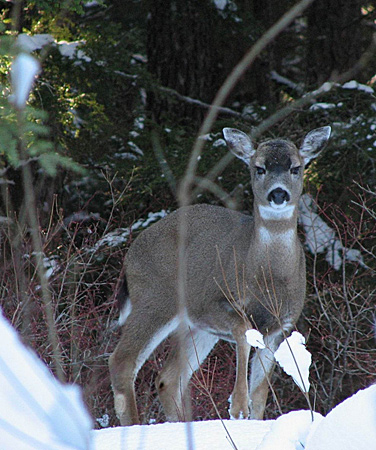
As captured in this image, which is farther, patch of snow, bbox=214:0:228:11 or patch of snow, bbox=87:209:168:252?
patch of snow, bbox=214:0:228:11

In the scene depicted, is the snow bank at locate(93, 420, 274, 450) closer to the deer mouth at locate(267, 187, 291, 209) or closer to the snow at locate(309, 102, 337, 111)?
the deer mouth at locate(267, 187, 291, 209)

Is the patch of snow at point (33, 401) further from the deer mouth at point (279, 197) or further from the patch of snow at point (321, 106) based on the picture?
the patch of snow at point (321, 106)

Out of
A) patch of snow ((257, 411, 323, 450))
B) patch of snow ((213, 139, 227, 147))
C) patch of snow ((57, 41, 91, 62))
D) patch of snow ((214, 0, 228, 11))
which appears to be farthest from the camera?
patch of snow ((214, 0, 228, 11))

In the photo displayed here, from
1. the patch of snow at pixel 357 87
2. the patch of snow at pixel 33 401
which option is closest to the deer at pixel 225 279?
the patch of snow at pixel 357 87

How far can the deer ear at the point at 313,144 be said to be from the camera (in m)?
6.47

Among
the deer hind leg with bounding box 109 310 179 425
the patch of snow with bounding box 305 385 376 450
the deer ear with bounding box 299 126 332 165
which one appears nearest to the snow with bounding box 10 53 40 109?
the patch of snow with bounding box 305 385 376 450

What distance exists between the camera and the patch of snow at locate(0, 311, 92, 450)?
179cm

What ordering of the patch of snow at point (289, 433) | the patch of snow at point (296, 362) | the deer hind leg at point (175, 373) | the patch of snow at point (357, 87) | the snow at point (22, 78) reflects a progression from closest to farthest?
the snow at point (22, 78), the patch of snow at point (289, 433), the patch of snow at point (296, 362), the deer hind leg at point (175, 373), the patch of snow at point (357, 87)

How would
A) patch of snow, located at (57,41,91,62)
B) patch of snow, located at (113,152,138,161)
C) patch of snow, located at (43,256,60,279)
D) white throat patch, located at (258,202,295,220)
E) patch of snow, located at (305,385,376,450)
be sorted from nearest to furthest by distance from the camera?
patch of snow, located at (305,385,376,450) < white throat patch, located at (258,202,295,220) < patch of snow, located at (43,256,60,279) < patch of snow, located at (57,41,91,62) < patch of snow, located at (113,152,138,161)

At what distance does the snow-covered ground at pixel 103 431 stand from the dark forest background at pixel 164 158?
2568 millimetres

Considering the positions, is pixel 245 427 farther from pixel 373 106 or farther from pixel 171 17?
pixel 171 17

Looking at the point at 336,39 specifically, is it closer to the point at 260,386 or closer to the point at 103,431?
the point at 260,386

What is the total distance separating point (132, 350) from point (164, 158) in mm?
1817

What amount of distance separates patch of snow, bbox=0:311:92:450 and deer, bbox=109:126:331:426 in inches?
142
